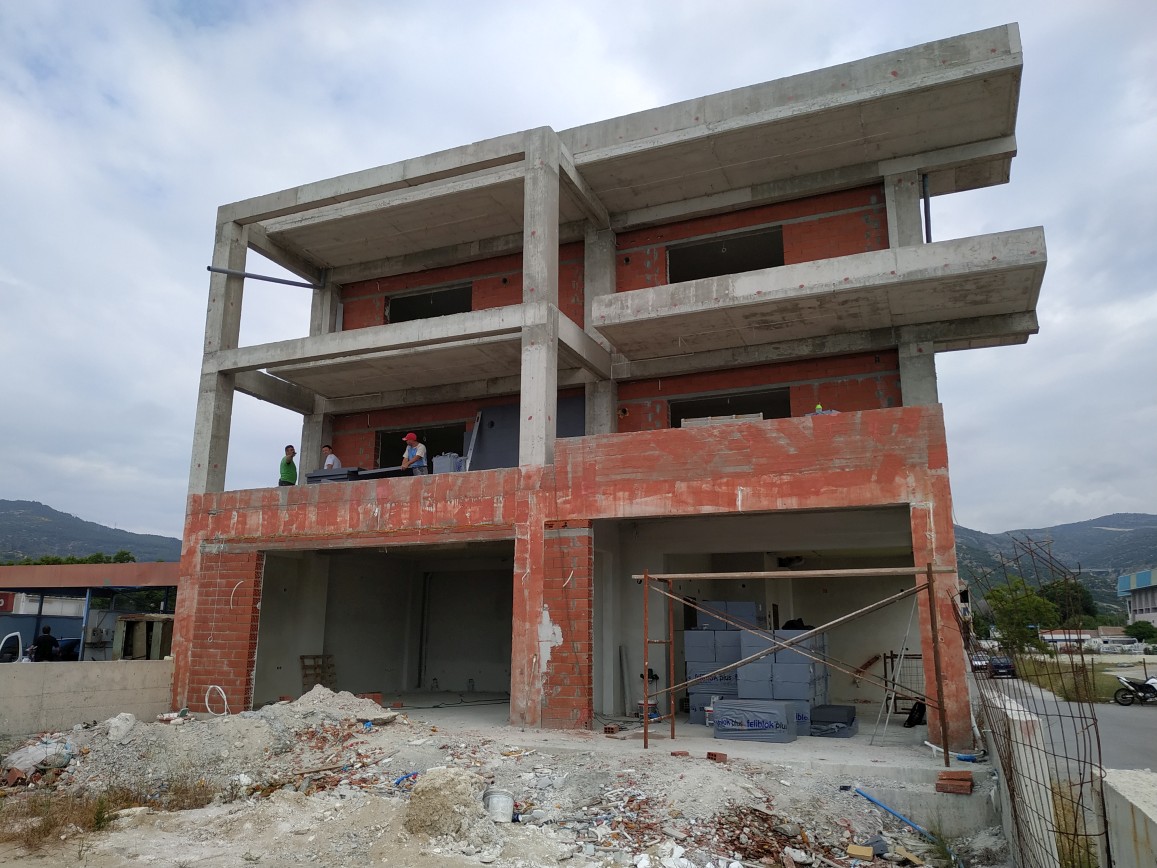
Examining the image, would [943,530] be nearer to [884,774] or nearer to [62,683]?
[884,774]

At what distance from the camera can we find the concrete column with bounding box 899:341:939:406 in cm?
1556

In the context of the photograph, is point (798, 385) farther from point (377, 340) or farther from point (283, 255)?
point (283, 255)

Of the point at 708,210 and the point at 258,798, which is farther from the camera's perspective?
the point at 708,210

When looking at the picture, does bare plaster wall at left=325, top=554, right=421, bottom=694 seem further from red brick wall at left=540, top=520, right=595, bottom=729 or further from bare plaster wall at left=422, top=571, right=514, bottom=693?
red brick wall at left=540, top=520, right=595, bottom=729

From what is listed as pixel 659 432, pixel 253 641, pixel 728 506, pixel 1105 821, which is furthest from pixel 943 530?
pixel 253 641

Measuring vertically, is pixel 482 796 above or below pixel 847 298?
below

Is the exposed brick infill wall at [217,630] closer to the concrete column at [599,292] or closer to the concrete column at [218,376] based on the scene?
the concrete column at [218,376]

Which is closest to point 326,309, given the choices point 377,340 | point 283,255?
point 283,255

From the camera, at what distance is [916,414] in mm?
11953

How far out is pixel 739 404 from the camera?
17906 millimetres

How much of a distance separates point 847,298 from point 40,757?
1448cm

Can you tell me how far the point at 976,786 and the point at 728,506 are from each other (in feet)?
16.4

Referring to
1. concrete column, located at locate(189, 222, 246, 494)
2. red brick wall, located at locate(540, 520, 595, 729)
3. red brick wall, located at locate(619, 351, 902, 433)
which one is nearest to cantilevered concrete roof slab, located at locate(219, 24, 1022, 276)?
concrete column, located at locate(189, 222, 246, 494)

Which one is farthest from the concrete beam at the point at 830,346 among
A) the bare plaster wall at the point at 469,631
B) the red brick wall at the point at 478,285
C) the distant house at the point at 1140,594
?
the distant house at the point at 1140,594
